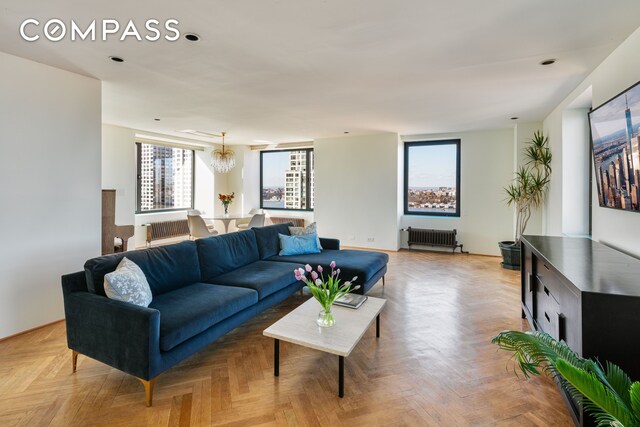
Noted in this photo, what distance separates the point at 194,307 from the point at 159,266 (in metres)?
0.69

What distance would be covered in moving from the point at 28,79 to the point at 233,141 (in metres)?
5.32

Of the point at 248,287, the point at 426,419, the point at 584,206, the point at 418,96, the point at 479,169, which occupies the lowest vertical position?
the point at 426,419

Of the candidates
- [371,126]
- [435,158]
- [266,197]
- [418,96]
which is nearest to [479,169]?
[435,158]

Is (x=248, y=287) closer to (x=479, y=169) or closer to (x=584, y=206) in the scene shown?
(x=584, y=206)

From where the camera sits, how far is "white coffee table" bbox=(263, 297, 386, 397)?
2.09 metres

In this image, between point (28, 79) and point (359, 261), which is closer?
point (28, 79)

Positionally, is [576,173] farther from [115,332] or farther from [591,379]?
[115,332]

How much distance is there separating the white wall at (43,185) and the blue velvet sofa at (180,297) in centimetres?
121

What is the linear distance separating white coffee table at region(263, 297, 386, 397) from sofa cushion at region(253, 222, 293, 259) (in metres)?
1.57

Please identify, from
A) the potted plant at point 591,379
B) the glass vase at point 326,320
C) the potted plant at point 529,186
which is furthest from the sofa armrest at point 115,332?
the potted plant at point 529,186

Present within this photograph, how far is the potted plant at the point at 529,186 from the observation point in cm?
529

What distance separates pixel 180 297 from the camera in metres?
2.68

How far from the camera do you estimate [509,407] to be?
6.64ft

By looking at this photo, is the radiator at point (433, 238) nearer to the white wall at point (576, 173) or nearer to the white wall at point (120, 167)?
the white wall at point (576, 173)
